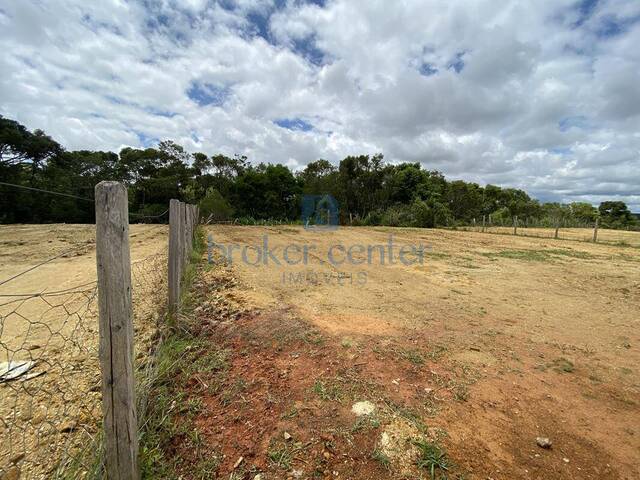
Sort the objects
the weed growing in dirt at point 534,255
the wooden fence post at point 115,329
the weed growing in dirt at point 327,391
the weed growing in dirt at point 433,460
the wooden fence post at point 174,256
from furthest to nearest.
A: the weed growing in dirt at point 534,255 → the wooden fence post at point 174,256 → the weed growing in dirt at point 327,391 → the weed growing in dirt at point 433,460 → the wooden fence post at point 115,329

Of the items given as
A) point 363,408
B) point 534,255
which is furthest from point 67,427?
point 534,255

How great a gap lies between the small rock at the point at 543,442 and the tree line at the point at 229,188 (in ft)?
64.9

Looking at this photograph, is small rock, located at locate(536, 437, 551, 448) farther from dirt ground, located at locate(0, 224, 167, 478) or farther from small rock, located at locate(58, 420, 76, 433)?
small rock, located at locate(58, 420, 76, 433)

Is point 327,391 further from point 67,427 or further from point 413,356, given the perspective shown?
point 67,427

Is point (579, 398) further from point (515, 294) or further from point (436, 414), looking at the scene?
point (515, 294)

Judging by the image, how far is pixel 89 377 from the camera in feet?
7.97

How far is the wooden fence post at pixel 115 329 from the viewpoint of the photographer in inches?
48.9

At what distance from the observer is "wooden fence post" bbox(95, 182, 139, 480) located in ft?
4.07

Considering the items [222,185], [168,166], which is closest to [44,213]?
[168,166]

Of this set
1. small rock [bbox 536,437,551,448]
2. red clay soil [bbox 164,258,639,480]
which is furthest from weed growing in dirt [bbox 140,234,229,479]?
small rock [bbox 536,437,551,448]

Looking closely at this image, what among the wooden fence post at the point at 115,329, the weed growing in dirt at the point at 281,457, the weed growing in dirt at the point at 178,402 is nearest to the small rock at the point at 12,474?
the weed growing in dirt at the point at 178,402

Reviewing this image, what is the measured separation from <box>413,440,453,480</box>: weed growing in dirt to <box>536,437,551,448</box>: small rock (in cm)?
60

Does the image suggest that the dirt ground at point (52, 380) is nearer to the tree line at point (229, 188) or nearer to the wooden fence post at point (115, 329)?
the wooden fence post at point (115, 329)

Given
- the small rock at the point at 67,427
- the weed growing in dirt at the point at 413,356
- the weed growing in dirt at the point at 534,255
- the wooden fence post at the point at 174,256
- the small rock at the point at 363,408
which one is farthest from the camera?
the weed growing in dirt at the point at 534,255
